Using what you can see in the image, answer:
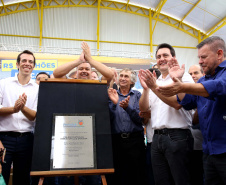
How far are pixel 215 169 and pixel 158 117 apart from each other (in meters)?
0.64

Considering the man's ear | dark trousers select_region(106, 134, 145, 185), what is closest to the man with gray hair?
dark trousers select_region(106, 134, 145, 185)

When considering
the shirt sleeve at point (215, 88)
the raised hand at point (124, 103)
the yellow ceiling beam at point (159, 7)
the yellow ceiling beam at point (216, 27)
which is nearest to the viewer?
the shirt sleeve at point (215, 88)

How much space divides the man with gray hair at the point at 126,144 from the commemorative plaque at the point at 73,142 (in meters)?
0.54

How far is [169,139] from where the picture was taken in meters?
1.90

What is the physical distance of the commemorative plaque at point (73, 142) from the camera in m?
1.71

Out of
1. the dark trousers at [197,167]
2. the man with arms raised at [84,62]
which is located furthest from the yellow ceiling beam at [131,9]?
the dark trousers at [197,167]

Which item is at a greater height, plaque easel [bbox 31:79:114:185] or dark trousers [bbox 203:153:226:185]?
plaque easel [bbox 31:79:114:185]

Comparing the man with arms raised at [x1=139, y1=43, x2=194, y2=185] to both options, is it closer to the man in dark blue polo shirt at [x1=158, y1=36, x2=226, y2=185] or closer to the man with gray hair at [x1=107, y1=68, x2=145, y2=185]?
the man in dark blue polo shirt at [x1=158, y1=36, x2=226, y2=185]

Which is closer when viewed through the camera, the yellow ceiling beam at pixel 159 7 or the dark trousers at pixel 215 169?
the dark trousers at pixel 215 169

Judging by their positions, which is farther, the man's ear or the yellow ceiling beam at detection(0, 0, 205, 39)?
the yellow ceiling beam at detection(0, 0, 205, 39)

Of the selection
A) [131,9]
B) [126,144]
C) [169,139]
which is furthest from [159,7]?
[169,139]

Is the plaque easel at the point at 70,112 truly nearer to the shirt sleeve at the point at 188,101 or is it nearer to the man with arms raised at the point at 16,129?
the man with arms raised at the point at 16,129

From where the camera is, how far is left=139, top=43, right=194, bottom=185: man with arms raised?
1.83 metres

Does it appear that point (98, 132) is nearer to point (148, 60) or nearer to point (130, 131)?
point (130, 131)
